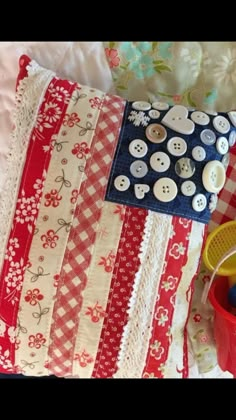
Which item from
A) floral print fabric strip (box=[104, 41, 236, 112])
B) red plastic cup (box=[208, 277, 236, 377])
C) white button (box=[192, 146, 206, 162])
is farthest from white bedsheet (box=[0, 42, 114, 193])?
red plastic cup (box=[208, 277, 236, 377])

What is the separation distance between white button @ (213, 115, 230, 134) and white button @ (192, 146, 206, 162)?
0.17 ft

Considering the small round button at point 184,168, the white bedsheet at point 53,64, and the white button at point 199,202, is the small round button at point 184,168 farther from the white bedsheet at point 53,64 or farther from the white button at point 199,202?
the white bedsheet at point 53,64

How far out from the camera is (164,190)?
0.93 m

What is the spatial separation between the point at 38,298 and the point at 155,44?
47 centimetres

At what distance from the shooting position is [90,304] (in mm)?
953

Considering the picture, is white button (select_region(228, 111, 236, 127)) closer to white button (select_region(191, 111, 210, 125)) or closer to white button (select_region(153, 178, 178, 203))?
white button (select_region(191, 111, 210, 125))

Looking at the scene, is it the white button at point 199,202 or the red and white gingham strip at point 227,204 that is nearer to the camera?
the white button at point 199,202

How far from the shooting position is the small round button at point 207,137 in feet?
3.13

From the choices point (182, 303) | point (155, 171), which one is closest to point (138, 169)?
point (155, 171)

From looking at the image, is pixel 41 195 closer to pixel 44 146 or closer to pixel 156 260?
pixel 44 146

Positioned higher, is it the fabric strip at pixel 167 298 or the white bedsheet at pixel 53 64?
the white bedsheet at pixel 53 64

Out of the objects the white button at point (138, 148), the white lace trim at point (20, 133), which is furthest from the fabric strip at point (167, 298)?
the white lace trim at point (20, 133)

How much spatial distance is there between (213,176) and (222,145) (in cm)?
5

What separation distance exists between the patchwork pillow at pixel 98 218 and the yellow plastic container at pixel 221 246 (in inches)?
2.7
